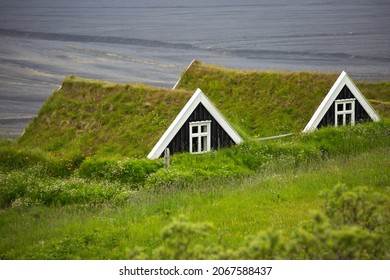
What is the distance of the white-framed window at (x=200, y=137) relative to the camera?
60.9 feet

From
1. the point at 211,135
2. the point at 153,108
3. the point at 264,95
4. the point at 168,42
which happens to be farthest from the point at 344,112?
the point at 168,42

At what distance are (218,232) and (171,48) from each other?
46.0m

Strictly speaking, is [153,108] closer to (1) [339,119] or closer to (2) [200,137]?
(2) [200,137]

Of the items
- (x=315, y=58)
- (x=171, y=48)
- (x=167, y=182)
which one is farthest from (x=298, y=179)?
(x=171, y=48)

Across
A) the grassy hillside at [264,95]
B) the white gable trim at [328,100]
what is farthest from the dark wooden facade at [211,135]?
the white gable trim at [328,100]

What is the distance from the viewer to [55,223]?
14500 millimetres

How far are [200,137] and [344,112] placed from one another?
5.00 meters

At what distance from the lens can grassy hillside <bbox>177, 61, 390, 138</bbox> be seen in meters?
22.3

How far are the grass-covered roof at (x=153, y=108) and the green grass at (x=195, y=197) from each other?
4.10 feet

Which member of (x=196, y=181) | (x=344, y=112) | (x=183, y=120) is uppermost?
(x=344, y=112)

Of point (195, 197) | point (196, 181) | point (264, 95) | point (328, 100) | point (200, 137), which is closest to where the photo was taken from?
point (195, 197)

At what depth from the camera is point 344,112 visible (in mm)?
21703

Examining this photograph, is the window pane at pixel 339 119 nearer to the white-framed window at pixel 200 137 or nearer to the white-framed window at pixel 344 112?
the white-framed window at pixel 344 112

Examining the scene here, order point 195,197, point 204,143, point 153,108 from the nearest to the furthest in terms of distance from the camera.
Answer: point 195,197 → point 204,143 → point 153,108
